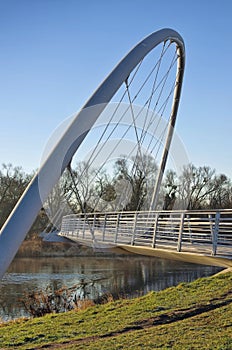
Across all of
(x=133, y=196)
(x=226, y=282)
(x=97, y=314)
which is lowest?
(x=97, y=314)

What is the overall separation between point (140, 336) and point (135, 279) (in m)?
14.9

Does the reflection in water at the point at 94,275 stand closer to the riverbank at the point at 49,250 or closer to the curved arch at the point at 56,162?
the riverbank at the point at 49,250

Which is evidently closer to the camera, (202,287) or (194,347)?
(194,347)

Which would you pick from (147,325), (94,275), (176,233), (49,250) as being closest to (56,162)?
(176,233)

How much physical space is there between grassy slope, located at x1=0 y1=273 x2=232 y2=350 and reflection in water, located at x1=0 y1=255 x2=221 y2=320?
5039mm

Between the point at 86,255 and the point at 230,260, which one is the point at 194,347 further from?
the point at 86,255

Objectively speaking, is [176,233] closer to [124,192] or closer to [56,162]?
[56,162]

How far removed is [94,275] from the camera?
79.1 feet

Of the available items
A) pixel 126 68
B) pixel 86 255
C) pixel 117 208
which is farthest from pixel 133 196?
pixel 126 68

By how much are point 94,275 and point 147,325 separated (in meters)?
15.2

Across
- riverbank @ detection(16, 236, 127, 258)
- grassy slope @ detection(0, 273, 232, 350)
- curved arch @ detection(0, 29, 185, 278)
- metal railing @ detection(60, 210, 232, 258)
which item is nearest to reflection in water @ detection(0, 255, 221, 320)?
riverbank @ detection(16, 236, 127, 258)

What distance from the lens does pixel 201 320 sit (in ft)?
29.0

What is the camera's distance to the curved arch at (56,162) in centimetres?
968

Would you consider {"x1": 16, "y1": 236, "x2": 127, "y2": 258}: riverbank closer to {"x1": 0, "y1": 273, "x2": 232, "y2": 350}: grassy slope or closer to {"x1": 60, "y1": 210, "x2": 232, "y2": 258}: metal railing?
{"x1": 60, "y1": 210, "x2": 232, "y2": 258}: metal railing
